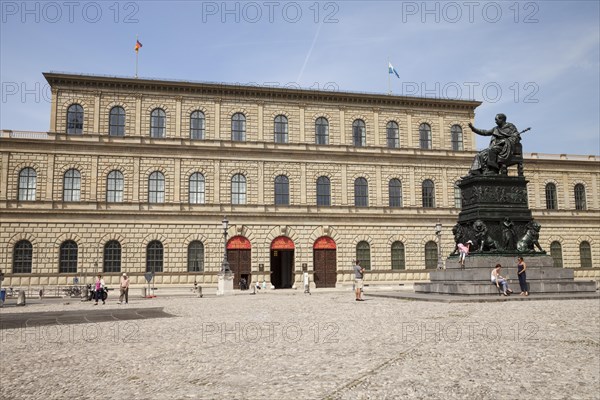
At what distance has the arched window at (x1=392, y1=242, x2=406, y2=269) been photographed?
4428cm

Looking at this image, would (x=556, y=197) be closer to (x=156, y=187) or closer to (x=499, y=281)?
(x=499, y=281)

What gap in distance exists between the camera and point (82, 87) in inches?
1602

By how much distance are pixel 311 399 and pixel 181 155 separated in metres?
37.0

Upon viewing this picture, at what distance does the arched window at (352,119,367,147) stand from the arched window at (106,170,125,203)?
63.4 feet

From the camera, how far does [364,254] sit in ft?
144

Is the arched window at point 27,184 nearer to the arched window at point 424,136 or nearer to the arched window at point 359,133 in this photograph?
the arched window at point 359,133

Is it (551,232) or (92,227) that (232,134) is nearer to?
(92,227)

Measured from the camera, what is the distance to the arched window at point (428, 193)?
151ft

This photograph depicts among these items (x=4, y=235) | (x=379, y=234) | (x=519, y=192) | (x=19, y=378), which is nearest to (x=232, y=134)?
(x=379, y=234)

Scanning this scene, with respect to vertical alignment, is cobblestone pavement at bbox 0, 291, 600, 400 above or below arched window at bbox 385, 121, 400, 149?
below

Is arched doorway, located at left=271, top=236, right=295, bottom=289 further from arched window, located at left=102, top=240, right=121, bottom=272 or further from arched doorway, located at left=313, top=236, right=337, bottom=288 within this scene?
arched window, located at left=102, top=240, right=121, bottom=272

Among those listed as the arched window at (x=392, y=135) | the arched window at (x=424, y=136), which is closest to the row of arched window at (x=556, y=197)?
the arched window at (x=424, y=136)

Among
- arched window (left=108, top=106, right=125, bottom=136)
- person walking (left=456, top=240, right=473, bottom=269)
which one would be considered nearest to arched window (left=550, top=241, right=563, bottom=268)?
person walking (left=456, top=240, right=473, bottom=269)

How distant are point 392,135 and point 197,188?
17.5m
